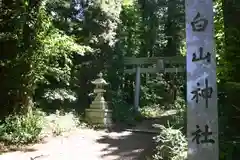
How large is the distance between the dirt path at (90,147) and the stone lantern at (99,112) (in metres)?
1.04

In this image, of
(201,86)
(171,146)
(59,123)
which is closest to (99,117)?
(59,123)

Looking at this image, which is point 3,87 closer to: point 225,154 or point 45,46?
point 45,46

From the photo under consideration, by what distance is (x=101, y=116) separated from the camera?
10.6 metres

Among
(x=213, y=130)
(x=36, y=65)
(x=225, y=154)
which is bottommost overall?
(x=225, y=154)

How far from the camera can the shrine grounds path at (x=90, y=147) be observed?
659 centimetres

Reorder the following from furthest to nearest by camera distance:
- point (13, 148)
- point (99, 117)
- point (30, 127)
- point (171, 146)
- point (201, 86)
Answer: point (99, 117) → point (30, 127) → point (13, 148) → point (171, 146) → point (201, 86)

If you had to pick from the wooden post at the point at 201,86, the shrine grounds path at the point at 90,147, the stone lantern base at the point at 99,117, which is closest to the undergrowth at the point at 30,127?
the shrine grounds path at the point at 90,147

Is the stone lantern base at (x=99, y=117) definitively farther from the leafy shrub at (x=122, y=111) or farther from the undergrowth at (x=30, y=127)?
the undergrowth at (x=30, y=127)

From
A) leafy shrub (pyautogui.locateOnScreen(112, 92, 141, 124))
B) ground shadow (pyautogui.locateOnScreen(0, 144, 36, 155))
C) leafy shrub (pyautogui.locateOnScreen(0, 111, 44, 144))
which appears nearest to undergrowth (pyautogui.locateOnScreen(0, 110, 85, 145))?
leafy shrub (pyautogui.locateOnScreen(0, 111, 44, 144))

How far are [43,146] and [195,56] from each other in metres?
6.05

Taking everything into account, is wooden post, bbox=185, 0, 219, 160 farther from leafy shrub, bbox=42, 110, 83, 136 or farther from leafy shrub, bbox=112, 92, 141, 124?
leafy shrub, bbox=112, 92, 141, 124

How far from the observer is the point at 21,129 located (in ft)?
25.3

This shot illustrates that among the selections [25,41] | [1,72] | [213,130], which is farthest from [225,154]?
[1,72]

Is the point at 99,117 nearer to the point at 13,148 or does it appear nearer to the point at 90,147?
the point at 90,147
